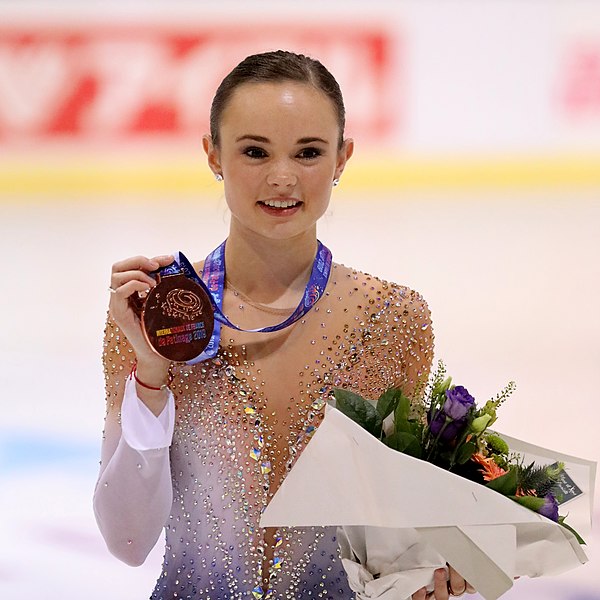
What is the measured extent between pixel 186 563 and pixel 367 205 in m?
1.98

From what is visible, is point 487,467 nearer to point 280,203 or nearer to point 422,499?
point 422,499

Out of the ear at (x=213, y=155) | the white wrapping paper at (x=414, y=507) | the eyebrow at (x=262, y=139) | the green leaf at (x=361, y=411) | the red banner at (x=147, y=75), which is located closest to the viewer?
the white wrapping paper at (x=414, y=507)

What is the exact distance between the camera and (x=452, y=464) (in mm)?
1371

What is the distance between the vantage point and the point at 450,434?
1.37m

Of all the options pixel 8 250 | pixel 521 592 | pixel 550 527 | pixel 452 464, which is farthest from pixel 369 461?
pixel 8 250

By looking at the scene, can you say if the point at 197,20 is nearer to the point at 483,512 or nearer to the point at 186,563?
the point at 186,563

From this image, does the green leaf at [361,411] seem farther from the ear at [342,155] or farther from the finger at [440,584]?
the ear at [342,155]

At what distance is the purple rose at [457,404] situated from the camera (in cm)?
135

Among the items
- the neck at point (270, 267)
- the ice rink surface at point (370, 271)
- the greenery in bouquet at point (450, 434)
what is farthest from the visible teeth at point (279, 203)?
the ice rink surface at point (370, 271)

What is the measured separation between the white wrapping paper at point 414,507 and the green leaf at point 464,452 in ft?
→ 0.22

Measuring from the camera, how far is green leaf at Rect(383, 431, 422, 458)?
4.44 ft

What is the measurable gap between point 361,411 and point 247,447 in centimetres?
33

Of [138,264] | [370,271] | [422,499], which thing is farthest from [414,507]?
[370,271]

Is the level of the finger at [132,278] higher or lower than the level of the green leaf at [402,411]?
higher
